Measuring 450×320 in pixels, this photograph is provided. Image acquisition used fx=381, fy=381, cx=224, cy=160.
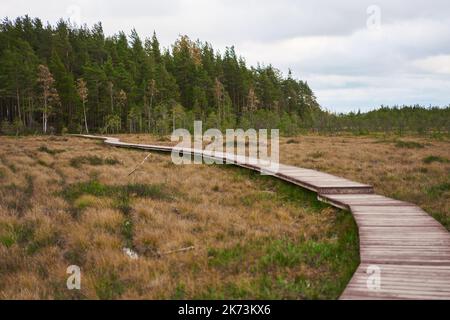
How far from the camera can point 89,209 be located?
32.0 feet

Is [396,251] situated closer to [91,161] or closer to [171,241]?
[171,241]

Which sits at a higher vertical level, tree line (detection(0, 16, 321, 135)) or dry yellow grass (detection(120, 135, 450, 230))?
tree line (detection(0, 16, 321, 135))

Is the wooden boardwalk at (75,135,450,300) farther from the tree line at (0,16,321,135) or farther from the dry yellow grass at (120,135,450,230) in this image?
the tree line at (0,16,321,135)

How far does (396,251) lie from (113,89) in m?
65.6

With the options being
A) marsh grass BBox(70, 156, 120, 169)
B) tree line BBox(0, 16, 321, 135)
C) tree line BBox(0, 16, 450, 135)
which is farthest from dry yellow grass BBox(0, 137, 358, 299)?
tree line BBox(0, 16, 450, 135)

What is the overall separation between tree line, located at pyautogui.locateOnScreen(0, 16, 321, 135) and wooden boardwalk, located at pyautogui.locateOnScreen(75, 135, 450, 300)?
41.6 m

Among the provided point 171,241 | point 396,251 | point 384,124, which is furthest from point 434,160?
point 384,124

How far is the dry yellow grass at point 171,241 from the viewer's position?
5520mm

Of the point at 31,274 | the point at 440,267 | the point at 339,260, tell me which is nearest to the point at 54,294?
the point at 31,274

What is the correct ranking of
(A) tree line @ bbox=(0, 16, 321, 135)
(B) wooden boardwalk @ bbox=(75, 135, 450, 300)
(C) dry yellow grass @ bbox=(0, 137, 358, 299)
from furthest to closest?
(A) tree line @ bbox=(0, 16, 321, 135) → (C) dry yellow grass @ bbox=(0, 137, 358, 299) → (B) wooden boardwalk @ bbox=(75, 135, 450, 300)

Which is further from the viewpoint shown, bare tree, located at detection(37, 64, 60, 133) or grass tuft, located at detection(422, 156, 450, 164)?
bare tree, located at detection(37, 64, 60, 133)

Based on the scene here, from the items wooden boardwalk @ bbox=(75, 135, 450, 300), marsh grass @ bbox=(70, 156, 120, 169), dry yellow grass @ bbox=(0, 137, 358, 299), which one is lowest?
dry yellow grass @ bbox=(0, 137, 358, 299)

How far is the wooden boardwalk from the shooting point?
4.70 m

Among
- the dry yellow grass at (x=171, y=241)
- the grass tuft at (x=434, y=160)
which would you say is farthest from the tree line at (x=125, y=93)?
the dry yellow grass at (x=171, y=241)
